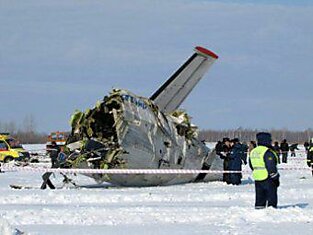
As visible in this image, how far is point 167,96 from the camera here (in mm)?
22328

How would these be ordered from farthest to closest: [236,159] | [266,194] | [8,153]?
1. [8,153]
2. [236,159]
3. [266,194]

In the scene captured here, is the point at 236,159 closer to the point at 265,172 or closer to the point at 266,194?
the point at 266,194

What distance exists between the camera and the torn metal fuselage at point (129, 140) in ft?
60.1

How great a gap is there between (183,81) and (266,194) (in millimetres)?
10549

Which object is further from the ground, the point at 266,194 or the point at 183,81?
the point at 183,81

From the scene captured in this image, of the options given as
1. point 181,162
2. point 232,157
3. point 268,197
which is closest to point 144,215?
point 268,197

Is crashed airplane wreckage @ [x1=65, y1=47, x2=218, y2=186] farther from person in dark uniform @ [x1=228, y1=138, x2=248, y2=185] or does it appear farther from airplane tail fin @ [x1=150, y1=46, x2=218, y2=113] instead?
person in dark uniform @ [x1=228, y1=138, x2=248, y2=185]

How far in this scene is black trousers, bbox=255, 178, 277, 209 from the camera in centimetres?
1250

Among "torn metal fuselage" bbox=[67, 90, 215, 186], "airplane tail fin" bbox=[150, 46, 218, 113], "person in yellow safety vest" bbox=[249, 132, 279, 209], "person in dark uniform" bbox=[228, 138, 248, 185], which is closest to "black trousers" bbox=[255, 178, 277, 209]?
"person in yellow safety vest" bbox=[249, 132, 279, 209]

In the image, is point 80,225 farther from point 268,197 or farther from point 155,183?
point 155,183

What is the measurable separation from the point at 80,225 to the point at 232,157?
11.5 meters

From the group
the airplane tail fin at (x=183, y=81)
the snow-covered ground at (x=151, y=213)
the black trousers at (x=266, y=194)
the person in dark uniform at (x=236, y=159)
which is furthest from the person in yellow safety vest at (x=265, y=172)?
the airplane tail fin at (x=183, y=81)

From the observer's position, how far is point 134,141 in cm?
1833

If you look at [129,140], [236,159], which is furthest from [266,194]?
[236,159]
